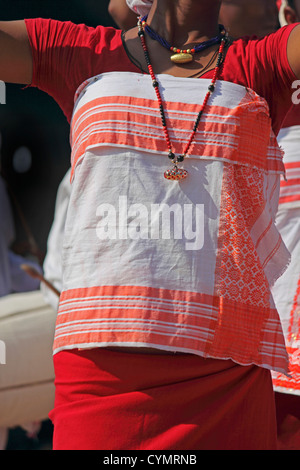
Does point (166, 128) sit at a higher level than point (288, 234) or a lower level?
higher

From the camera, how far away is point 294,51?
2029 mm

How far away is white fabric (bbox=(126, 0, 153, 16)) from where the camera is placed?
2.35 metres

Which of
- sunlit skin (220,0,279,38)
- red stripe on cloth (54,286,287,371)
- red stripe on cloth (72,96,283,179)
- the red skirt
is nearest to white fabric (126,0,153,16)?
red stripe on cloth (72,96,283,179)

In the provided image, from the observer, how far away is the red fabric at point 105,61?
207cm

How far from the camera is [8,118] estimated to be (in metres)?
5.85

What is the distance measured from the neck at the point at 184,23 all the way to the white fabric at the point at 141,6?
7.1 inches

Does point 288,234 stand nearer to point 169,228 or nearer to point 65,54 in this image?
point 169,228

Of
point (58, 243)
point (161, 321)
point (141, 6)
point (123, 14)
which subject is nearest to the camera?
point (161, 321)

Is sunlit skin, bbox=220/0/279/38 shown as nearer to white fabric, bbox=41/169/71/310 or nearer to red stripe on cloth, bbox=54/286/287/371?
red stripe on cloth, bbox=54/286/287/371

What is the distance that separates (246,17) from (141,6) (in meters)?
0.72

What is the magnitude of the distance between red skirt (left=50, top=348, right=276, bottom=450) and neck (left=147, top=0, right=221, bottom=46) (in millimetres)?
854

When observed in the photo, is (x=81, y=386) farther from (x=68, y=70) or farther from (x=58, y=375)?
(x=68, y=70)

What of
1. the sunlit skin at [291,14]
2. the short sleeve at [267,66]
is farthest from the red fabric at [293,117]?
the short sleeve at [267,66]

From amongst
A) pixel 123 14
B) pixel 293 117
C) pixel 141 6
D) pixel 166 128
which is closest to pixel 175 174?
pixel 166 128
